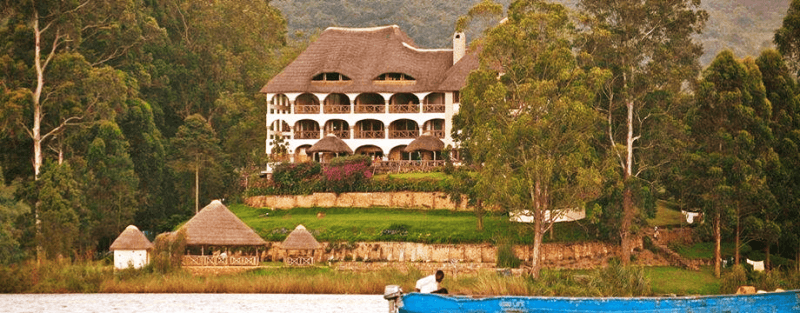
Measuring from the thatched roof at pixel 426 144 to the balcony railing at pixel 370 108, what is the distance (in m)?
2.69

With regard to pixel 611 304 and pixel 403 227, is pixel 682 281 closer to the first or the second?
pixel 403 227

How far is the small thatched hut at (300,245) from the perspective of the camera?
188 ft

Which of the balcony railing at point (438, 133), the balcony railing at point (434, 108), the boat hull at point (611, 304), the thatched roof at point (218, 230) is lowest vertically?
the boat hull at point (611, 304)

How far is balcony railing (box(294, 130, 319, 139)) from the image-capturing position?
239ft

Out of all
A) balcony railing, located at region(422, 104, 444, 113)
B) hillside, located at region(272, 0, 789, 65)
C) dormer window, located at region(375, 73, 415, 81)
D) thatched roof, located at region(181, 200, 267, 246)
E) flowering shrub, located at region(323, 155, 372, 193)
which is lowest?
thatched roof, located at region(181, 200, 267, 246)

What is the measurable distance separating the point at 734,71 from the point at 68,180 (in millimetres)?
25078

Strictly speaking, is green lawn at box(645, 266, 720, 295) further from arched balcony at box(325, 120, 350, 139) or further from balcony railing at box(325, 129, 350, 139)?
arched balcony at box(325, 120, 350, 139)

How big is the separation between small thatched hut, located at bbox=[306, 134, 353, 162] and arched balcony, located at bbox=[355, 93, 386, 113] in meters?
1.84

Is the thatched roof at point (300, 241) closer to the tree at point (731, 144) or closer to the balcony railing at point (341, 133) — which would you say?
the tree at point (731, 144)

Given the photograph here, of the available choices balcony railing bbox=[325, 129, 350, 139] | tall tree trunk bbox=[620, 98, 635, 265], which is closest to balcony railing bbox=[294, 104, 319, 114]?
balcony railing bbox=[325, 129, 350, 139]

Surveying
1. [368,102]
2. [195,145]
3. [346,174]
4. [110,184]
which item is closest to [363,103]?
[368,102]

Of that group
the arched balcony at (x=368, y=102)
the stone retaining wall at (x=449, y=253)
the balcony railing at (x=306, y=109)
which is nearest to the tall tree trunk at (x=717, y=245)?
the stone retaining wall at (x=449, y=253)

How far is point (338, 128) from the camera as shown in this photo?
242ft

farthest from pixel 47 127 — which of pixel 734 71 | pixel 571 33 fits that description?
pixel 734 71
